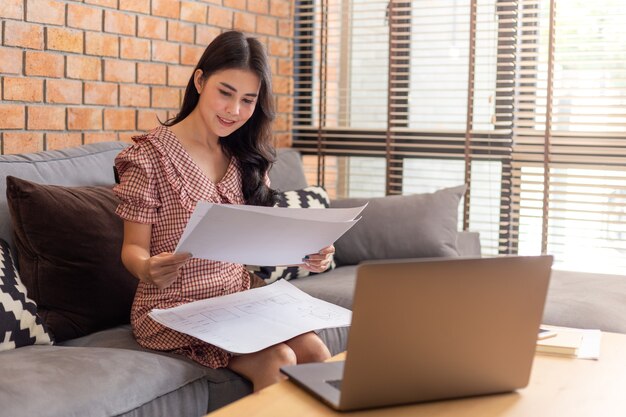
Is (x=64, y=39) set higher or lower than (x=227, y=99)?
higher

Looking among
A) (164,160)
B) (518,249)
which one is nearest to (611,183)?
(518,249)

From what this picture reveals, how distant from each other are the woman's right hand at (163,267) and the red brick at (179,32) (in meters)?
1.57

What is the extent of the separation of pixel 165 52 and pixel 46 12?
0.60m

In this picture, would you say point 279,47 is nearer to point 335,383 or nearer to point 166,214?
point 166,214

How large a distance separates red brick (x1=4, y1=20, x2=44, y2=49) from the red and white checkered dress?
700 mm

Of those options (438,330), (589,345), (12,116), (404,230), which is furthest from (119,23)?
(438,330)

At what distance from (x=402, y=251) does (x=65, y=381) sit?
1.60 meters

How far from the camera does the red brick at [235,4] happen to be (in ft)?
11.3

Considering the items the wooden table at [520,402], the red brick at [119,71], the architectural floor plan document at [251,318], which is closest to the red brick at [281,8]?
the red brick at [119,71]

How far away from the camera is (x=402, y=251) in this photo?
301 cm

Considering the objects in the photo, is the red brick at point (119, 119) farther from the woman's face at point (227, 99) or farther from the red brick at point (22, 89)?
the woman's face at point (227, 99)

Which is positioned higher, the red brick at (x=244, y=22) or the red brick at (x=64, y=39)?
the red brick at (x=244, y=22)

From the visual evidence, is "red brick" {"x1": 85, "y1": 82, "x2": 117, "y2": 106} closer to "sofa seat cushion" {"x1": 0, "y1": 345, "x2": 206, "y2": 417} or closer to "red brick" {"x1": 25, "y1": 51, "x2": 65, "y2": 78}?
"red brick" {"x1": 25, "y1": 51, "x2": 65, "y2": 78}

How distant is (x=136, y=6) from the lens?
2.98m
